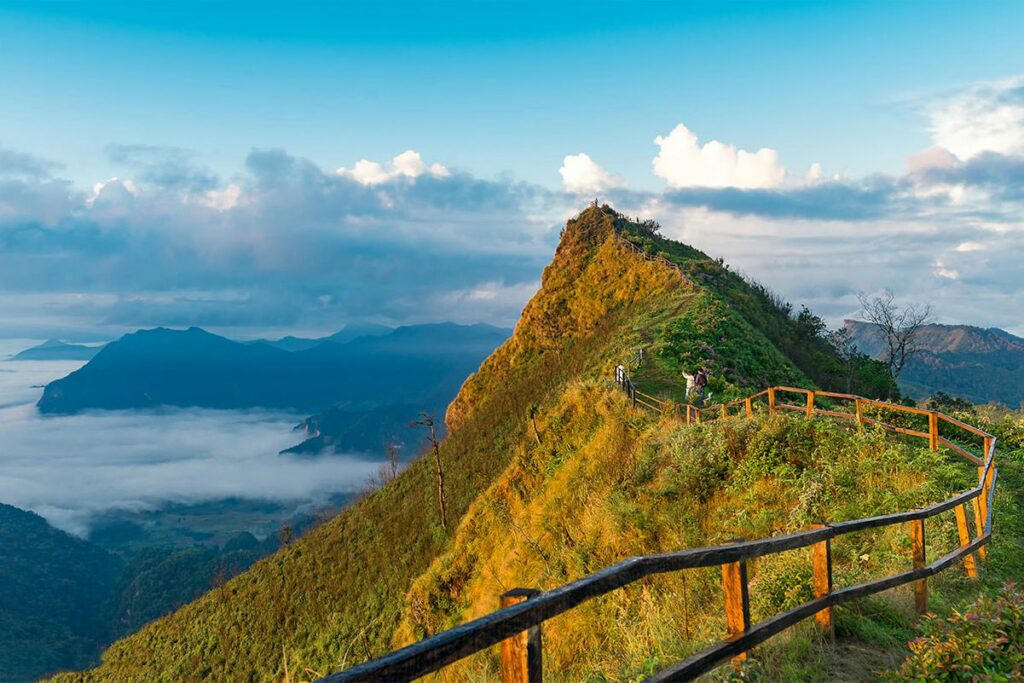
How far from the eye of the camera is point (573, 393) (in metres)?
26.7

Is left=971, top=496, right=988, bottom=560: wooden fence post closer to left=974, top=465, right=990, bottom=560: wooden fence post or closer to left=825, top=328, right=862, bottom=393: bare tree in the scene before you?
left=974, top=465, right=990, bottom=560: wooden fence post

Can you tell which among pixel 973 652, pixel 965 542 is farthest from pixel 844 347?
pixel 973 652

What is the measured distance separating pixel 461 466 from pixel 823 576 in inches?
2304

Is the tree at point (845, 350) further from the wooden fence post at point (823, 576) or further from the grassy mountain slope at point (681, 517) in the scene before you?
the wooden fence post at point (823, 576)

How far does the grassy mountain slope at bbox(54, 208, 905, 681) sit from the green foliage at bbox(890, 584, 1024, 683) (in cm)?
2769

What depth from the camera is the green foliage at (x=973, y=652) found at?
16.1 feet

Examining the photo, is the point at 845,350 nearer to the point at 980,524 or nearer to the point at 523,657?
the point at 980,524

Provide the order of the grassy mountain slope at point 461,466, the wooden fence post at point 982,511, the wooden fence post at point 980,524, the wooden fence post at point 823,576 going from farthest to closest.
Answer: the grassy mountain slope at point 461,466, the wooden fence post at point 982,511, the wooden fence post at point 980,524, the wooden fence post at point 823,576

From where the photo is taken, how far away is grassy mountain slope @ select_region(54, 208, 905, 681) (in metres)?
43.4

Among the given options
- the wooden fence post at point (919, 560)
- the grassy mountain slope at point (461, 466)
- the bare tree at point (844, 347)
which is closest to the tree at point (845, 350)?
the bare tree at point (844, 347)

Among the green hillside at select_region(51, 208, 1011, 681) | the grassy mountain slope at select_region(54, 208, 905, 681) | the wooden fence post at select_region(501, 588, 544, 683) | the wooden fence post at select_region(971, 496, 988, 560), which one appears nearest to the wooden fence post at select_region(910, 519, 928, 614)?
the green hillside at select_region(51, 208, 1011, 681)

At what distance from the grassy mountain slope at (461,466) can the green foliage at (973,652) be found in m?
27.7

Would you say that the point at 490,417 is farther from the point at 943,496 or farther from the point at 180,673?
the point at 943,496

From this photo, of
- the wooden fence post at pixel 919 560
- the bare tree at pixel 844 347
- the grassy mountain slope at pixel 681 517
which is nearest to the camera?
the wooden fence post at pixel 919 560
